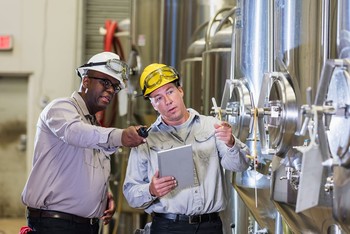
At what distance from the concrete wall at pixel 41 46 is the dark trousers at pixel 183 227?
392cm

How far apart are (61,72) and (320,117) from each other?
16.0 ft

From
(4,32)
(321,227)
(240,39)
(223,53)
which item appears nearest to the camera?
(321,227)

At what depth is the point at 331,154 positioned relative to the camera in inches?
65.9

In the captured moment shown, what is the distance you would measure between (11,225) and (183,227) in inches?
160

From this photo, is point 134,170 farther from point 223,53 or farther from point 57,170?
point 223,53

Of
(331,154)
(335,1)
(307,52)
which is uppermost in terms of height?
(335,1)

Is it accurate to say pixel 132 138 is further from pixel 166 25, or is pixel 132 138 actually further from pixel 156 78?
pixel 166 25

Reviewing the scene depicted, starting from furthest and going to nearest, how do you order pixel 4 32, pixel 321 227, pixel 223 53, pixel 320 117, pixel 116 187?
pixel 4 32 → pixel 116 187 → pixel 223 53 → pixel 321 227 → pixel 320 117

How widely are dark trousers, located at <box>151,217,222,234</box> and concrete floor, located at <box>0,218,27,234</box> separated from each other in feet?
11.7

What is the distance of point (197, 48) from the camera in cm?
404

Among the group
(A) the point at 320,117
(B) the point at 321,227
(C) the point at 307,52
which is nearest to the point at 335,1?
(C) the point at 307,52

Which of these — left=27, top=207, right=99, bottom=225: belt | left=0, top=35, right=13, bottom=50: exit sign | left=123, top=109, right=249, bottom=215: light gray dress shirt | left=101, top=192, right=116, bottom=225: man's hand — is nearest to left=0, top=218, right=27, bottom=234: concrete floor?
left=0, top=35, right=13, bottom=50: exit sign

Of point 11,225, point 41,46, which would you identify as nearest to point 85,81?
point 41,46

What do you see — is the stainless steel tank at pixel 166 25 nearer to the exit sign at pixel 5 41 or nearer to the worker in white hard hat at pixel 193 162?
the exit sign at pixel 5 41
